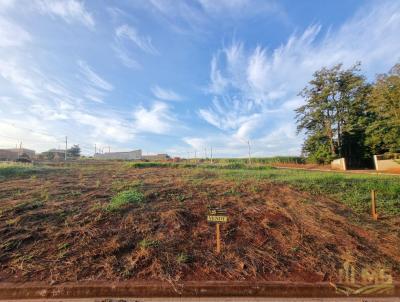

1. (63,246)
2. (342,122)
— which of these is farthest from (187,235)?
(342,122)

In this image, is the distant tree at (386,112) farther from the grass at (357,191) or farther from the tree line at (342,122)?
the grass at (357,191)

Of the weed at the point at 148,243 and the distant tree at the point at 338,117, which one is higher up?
the distant tree at the point at 338,117

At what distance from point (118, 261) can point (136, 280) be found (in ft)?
2.04

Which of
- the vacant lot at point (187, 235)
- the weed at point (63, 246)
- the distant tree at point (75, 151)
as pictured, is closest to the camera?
the vacant lot at point (187, 235)

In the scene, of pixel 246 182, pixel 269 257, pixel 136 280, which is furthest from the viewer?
pixel 246 182

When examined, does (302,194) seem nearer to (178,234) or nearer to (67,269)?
(178,234)

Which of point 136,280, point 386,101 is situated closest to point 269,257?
point 136,280

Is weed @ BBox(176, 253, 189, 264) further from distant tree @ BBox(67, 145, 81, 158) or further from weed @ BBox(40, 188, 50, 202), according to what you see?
distant tree @ BBox(67, 145, 81, 158)

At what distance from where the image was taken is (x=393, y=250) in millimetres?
4215

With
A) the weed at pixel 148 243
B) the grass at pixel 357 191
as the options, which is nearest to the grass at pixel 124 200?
the weed at pixel 148 243

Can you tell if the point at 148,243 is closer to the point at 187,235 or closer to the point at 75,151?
the point at 187,235

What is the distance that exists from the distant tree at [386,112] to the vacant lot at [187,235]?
12084 millimetres

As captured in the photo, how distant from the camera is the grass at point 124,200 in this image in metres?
5.60

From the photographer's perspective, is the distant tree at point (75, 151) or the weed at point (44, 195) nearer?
the weed at point (44, 195)
